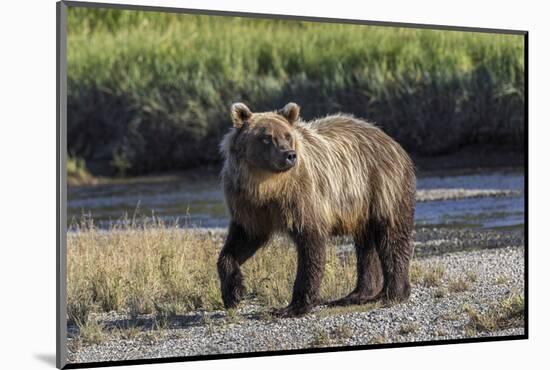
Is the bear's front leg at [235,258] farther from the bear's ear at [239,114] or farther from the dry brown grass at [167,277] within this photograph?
the bear's ear at [239,114]

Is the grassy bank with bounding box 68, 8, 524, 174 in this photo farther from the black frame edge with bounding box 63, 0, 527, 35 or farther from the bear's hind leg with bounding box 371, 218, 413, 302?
the bear's hind leg with bounding box 371, 218, 413, 302

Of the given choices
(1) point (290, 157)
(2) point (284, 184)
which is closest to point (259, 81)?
(2) point (284, 184)

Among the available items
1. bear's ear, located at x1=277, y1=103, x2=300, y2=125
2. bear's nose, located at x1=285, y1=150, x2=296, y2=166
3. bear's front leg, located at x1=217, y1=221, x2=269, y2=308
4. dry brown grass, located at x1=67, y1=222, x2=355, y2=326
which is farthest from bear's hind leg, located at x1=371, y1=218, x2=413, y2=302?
bear's nose, located at x1=285, y1=150, x2=296, y2=166

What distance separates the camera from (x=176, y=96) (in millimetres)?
12422

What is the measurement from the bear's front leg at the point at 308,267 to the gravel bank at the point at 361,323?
0.20 metres

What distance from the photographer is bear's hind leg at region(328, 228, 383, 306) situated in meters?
8.63

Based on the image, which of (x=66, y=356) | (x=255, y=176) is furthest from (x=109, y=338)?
(x=255, y=176)

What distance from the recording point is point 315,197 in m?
8.05

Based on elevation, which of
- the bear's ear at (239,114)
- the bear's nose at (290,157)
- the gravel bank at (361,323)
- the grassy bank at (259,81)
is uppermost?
the grassy bank at (259,81)

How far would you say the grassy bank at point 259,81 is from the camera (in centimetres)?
1020

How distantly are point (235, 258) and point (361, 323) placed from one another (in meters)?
1.14

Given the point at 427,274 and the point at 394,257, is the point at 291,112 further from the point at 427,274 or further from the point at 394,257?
the point at 427,274

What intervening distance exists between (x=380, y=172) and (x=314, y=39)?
2169 millimetres

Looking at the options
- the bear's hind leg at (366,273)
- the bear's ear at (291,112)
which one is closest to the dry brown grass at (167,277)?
the bear's hind leg at (366,273)
